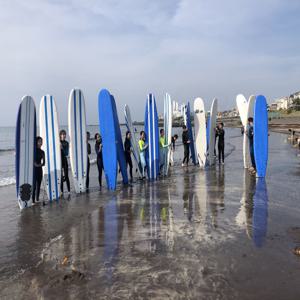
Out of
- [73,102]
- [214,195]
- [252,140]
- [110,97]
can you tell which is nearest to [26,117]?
[73,102]

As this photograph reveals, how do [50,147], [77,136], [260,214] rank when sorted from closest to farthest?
[260,214] < [50,147] < [77,136]

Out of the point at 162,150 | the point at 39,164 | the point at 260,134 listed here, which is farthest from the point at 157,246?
the point at 162,150

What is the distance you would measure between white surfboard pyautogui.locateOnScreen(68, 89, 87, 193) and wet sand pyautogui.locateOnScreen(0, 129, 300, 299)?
929 mm

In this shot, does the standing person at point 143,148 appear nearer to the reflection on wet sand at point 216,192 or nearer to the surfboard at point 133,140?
the surfboard at point 133,140

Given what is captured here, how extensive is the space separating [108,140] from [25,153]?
249cm

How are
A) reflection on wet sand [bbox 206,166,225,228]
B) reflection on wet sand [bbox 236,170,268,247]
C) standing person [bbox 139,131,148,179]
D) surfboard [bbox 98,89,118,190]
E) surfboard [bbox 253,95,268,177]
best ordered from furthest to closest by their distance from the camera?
standing person [bbox 139,131,148,179], surfboard [bbox 253,95,268,177], surfboard [bbox 98,89,118,190], reflection on wet sand [bbox 206,166,225,228], reflection on wet sand [bbox 236,170,268,247]

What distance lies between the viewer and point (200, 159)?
549 inches

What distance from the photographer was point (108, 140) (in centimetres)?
989

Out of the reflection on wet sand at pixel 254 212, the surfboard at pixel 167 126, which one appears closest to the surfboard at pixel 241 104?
the surfboard at pixel 167 126

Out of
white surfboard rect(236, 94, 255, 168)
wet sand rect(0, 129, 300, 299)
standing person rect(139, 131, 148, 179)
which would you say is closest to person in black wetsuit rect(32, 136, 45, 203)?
wet sand rect(0, 129, 300, 299)

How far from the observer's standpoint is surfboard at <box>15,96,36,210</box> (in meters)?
7.96

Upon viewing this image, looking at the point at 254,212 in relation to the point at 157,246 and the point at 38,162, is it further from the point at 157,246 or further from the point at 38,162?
the point at 38,162

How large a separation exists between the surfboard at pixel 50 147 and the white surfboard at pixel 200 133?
21.2ft

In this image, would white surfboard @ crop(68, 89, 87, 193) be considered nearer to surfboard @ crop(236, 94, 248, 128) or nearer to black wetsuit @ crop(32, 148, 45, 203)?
black wetsuit @ crop(32, 148, 45, 203)
